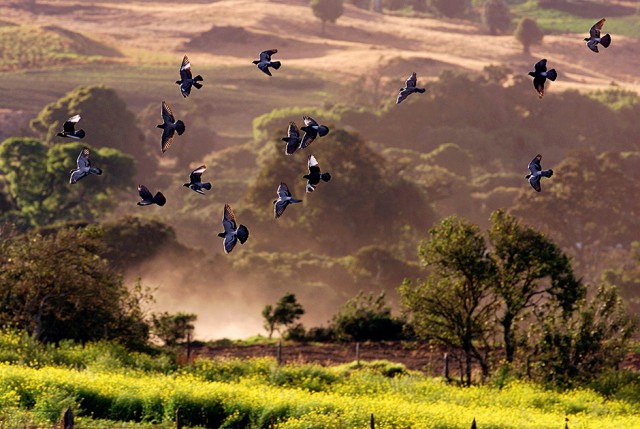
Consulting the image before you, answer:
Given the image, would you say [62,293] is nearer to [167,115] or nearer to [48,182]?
[167,115]

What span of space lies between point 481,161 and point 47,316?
397 feet

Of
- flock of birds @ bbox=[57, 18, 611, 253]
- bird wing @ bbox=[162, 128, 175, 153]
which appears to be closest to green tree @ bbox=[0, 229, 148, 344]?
flock of birds @ bbox=[57, 18, 611, 253]

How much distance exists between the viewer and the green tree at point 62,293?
1923 inches

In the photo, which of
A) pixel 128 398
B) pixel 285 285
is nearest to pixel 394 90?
pixel 285 285

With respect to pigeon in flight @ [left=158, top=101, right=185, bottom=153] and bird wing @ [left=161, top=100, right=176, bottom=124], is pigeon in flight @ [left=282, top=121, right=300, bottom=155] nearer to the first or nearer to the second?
pigeon in flight @ [left=158, top=101, right=185, bottom=153]

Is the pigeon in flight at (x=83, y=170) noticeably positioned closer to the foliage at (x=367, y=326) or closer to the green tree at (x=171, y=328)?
the green tree at (x=171, y=328)

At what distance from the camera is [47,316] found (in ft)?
164

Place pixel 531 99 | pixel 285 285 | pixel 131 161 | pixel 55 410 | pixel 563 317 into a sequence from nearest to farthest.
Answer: pixel 55 410, pixel 563 317, pixel 285 285, pixel 131 161, pixel 531 99

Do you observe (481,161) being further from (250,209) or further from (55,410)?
(55,410)

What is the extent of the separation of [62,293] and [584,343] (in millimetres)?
21388

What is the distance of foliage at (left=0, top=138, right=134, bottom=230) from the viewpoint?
107 m

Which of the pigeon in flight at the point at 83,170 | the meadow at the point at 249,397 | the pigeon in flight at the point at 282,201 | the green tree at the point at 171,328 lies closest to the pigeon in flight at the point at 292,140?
the pigeon in flight at the point at 282,201

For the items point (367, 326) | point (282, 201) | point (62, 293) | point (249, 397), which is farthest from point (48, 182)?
point (282, 201)

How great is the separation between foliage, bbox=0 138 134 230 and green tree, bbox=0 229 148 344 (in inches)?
2173
